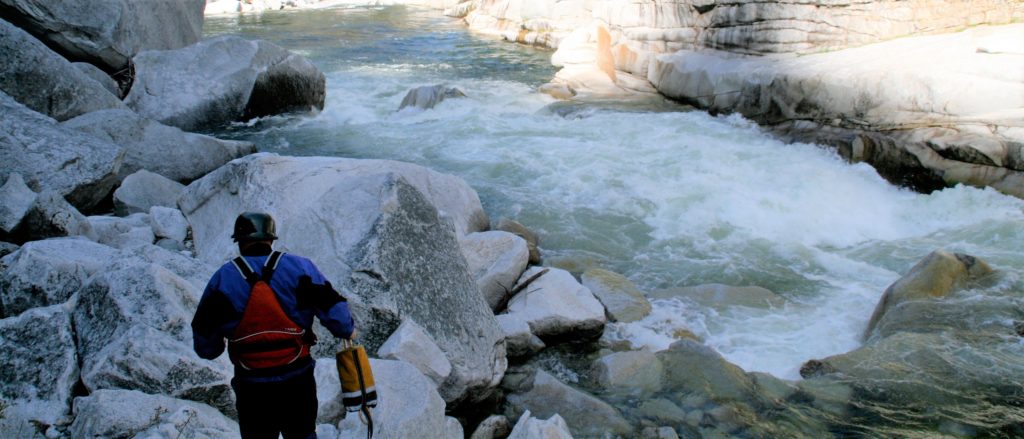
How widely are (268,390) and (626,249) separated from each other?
6.67 metres

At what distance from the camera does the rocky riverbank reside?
4.07 metres

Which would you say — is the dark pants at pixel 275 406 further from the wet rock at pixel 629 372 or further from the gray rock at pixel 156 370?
the wet rock at pixel 629 372

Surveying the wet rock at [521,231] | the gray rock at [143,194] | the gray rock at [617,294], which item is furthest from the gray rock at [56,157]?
the gray rock at [617,294]

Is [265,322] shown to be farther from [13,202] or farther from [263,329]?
[13,202]

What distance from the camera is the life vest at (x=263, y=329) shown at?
10.6ft

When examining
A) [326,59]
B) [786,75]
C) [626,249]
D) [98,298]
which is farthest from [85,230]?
[326,59]

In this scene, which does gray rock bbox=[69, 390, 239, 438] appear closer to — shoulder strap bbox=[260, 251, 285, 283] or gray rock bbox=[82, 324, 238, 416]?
gray rock bbox=[82, 324, 238, 416]

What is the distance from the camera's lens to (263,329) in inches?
128

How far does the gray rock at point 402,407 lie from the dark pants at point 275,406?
2.14 feet

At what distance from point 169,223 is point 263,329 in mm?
5021

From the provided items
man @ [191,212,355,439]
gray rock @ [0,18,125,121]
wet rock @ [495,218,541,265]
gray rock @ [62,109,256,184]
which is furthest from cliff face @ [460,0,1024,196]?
gray rock @ [0,18,125,121]

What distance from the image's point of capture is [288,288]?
3299 mm

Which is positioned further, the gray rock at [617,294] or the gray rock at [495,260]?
the gray rock at [617,294]

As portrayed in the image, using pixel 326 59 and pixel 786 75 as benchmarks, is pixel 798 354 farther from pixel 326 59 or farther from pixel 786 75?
pixel 326 59
